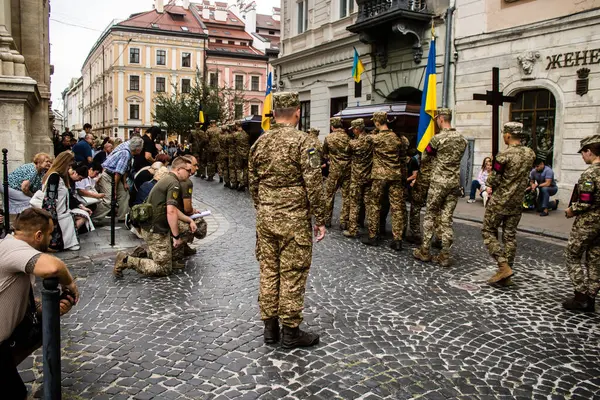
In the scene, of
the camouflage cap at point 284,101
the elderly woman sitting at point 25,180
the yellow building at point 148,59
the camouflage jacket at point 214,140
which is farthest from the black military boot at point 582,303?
the yellow building at point 148,59

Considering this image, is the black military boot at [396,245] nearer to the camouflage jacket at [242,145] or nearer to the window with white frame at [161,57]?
the camouflage jacket at [242,145]

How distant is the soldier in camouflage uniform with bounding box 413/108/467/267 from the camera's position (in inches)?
279

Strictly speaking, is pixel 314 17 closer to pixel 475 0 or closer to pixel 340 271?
pixel 475 0

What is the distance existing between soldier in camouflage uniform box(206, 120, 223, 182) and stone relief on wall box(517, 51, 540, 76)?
9.82 m

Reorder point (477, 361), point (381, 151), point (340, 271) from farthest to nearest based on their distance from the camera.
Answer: point (381, 151) < point (340, 271) < point (477, 361)

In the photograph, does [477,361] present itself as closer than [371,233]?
Yes

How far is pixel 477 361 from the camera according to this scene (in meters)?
4.05

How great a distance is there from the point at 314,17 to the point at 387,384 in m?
22.3

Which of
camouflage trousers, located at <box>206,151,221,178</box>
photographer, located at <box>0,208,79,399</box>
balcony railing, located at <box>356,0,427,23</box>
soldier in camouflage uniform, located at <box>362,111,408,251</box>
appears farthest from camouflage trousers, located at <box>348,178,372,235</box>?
camouflage trousers, located at <box>206,151,221,178</box>

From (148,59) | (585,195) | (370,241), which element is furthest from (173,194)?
(148,59)

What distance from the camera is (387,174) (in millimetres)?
8242

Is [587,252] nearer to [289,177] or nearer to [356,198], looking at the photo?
[289,177]

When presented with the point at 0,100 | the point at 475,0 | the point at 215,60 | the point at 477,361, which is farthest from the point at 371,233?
the point at 215,60

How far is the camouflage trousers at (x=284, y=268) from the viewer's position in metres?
4.27
